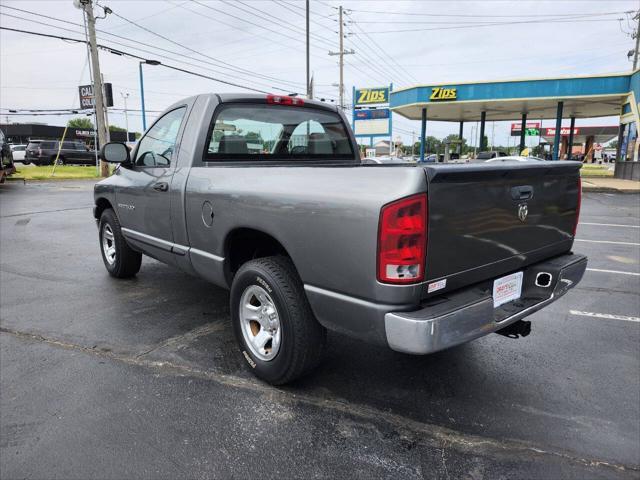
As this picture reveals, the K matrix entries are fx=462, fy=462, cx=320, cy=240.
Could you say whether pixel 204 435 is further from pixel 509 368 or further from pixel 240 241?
pixel 509 368

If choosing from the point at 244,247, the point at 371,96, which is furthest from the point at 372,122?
the point at 244,247

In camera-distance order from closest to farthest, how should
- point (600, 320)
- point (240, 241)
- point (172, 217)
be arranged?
point (240, 241) → point (172, 217) → point (600, 320)

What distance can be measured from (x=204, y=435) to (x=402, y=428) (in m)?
1.07

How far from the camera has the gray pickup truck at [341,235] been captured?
7.16ft

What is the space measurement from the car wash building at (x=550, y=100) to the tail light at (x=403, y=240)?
23.1 metres

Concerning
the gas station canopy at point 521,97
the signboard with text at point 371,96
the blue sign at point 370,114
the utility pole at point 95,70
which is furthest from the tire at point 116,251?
the blue sign at point 370,114

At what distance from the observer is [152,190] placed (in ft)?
13.1

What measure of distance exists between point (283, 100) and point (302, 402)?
258 cm

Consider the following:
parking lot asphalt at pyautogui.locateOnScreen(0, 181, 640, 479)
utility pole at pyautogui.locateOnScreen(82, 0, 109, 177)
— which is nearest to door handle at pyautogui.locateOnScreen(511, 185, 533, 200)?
parking lot asphalt at pyautogui.locateOnScreen(0, 181, 640, 479)

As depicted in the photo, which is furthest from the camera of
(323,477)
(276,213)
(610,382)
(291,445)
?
(610,382)

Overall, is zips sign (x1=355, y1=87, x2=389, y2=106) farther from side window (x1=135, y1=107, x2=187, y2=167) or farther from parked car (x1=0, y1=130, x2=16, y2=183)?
side window (x1=135, y1=107, x2=187, y2=167)

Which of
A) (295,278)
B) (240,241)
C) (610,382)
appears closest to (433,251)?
(295,278)

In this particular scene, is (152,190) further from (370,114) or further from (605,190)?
(370,114)

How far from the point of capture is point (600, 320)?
421cm
